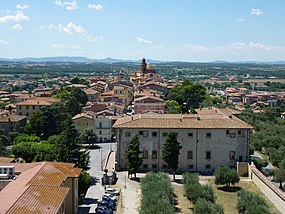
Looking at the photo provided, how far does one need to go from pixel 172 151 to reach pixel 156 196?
35.2ft

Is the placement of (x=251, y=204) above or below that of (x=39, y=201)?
below

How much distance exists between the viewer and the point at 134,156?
123 ft

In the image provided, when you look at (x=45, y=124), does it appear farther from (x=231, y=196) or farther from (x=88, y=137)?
(x=231, y=196)

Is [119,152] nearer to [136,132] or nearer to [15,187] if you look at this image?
[136,132]

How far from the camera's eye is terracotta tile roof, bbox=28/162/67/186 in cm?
2356

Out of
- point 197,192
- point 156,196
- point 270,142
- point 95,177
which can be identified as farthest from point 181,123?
point 270,142

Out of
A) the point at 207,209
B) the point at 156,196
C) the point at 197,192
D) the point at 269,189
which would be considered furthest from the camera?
the point at 269,189

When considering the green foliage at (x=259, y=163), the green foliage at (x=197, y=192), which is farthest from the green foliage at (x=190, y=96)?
the green foliage at (x=197, y=192)

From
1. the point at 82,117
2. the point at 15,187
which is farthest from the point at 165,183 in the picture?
the point at 82,117

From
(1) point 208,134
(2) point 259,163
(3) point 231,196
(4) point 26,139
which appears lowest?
(3) point 231,196

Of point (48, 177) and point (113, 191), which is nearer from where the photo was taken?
point (48, 177)

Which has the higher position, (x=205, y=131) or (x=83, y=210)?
(x=205, y=131)

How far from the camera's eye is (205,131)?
135ft

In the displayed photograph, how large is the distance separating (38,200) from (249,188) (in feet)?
68.4
